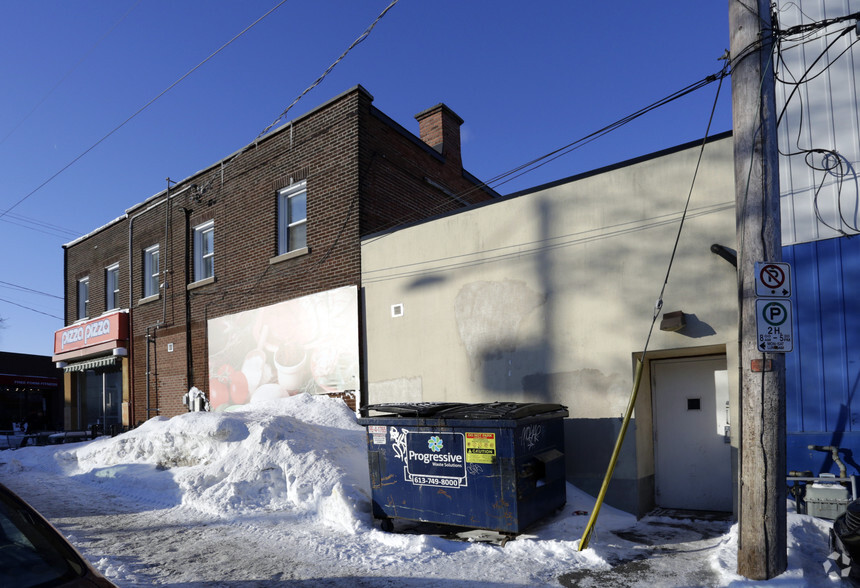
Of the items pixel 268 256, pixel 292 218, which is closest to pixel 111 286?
pixel 268 256

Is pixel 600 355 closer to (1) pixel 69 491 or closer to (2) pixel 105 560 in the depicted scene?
(2) pixel 105 560

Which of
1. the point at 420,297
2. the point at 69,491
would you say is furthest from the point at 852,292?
the point at 69,491

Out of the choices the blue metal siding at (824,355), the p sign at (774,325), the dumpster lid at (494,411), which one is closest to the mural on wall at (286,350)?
the dumpster lid at (494,411)

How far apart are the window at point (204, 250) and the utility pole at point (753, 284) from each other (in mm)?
12853

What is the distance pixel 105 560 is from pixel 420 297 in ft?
19.7

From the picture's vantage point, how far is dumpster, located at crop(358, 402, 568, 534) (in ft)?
21.2

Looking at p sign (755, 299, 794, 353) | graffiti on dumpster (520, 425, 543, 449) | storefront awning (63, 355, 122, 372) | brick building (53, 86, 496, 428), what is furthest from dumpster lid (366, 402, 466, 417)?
storefront awning (63, 355, 122, 372)

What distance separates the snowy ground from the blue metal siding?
4.01 feet

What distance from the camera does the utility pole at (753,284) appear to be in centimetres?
514

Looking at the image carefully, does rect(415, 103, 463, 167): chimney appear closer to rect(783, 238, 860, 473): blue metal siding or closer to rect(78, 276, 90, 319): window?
rect(783, 238, 860, 473): blue metal siding

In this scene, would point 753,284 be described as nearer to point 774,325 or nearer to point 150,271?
point 774,325

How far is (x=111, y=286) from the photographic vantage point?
19.8 meters

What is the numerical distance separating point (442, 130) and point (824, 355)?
10709mm

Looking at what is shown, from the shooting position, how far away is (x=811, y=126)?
7.38 m
